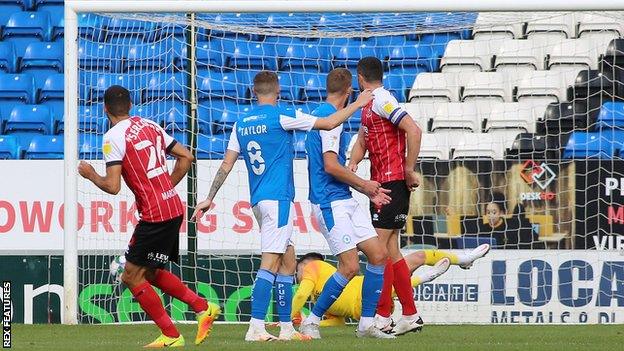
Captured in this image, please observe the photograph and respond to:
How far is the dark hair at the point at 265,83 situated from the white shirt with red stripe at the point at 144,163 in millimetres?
782

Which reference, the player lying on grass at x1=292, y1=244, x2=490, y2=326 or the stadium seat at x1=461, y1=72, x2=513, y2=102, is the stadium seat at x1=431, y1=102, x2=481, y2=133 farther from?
the player lying on grass at x1=292, y1=244, x2=490, y2=326

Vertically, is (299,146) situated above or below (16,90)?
below

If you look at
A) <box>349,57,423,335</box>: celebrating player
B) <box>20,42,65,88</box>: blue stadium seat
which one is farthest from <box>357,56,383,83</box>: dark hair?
<box>20,42,65,88</box>: blue stadium seat

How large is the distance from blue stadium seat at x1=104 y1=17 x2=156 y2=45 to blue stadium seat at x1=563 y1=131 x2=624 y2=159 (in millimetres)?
4123

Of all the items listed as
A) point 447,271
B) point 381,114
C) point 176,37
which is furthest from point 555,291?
point 176,37

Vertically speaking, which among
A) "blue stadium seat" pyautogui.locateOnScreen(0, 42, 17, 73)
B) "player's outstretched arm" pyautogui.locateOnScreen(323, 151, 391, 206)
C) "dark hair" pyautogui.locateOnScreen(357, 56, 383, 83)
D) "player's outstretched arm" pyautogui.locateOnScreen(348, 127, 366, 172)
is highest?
"blue stadium seat" pyautogui.locateOnScreen(0, 42, 17, 73)

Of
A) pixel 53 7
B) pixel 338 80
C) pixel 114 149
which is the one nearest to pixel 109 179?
pixel 114 149

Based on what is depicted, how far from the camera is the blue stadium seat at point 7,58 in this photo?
53.4 ft

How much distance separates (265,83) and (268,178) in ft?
2.09

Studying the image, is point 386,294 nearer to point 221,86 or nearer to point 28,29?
point 221,86

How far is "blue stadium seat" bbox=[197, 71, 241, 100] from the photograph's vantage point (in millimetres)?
13172

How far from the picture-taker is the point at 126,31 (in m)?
12.7

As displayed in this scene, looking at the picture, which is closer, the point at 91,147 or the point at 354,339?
the point at 354,339

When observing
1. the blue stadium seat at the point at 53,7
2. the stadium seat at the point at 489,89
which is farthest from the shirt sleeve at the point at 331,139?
the blue stadium seat at the point at 53,7
